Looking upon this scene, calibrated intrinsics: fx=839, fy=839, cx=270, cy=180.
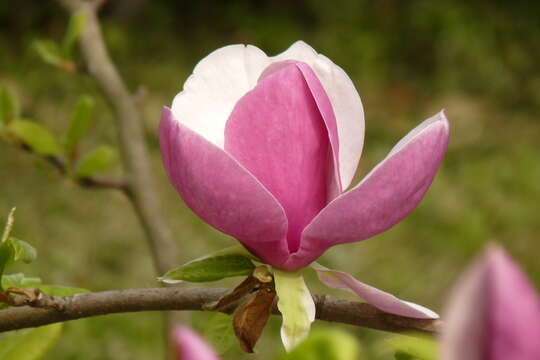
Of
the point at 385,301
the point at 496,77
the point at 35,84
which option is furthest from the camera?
the point at 496,77

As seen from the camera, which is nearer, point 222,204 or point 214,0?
point 222,204

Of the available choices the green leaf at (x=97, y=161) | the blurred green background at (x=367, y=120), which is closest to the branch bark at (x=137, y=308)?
the green leaf at (x=97, y=161)

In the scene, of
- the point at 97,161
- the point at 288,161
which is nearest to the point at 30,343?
the point at 288,161

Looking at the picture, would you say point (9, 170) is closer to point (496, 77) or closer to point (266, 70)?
point (496, 77)

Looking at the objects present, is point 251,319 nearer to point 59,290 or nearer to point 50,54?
point 59,290

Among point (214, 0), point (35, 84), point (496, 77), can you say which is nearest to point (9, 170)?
point (35, 84)
